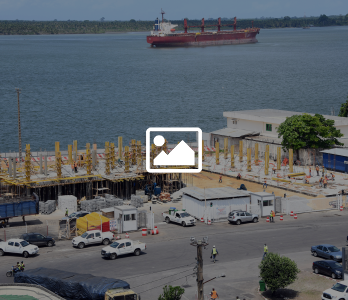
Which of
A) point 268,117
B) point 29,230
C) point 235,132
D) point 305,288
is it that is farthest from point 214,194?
point 235,132

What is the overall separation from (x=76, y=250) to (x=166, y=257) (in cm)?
567

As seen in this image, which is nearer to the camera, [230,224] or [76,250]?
[76,250]

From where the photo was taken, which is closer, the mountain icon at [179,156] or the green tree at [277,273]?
the green tree at [277,273]

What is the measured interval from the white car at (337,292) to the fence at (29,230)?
18.9 metres

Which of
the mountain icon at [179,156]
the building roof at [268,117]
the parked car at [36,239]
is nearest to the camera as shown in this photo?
the mountain icon at [179,156]

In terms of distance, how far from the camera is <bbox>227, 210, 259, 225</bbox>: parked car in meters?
40.7

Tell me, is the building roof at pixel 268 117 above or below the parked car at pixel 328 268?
above

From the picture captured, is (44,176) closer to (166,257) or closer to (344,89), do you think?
(166,257)

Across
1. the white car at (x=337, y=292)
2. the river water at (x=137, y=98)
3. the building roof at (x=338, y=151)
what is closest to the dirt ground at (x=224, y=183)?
the building roof at (x=338, y=151)

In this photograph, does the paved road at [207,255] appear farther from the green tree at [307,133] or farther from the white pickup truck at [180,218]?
the green tree at [307,133]

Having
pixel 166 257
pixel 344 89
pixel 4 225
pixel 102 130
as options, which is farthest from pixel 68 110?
pixel 166 257

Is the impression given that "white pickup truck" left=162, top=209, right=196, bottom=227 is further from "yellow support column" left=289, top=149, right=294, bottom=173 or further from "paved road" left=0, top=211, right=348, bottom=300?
"yellow support column" left=289, top=149, right=294, bottom=173

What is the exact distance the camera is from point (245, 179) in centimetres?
5575

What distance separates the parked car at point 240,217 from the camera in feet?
134
